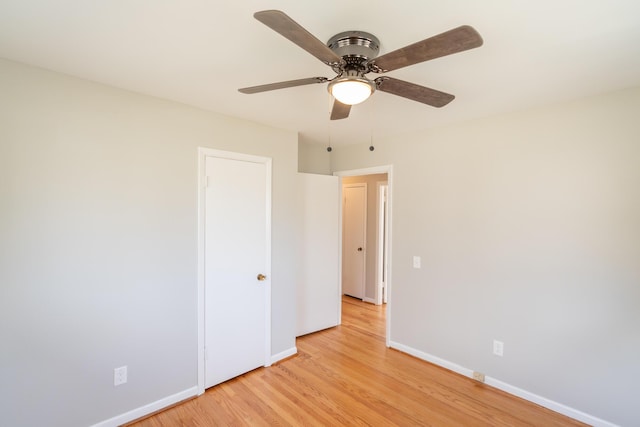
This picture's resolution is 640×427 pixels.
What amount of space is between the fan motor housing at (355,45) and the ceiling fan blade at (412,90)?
0.45 ft

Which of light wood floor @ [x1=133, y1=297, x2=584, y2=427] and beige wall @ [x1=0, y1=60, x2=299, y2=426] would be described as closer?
beige wall @ [x1=0, y1=60, x2=299, y2=426]

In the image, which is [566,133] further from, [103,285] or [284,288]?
[103,285]

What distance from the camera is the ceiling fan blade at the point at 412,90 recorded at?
1.48 meters

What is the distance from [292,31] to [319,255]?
296 centimetres

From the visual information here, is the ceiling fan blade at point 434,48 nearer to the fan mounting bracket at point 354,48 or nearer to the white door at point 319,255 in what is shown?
the fan mounting bracket at point 354,48

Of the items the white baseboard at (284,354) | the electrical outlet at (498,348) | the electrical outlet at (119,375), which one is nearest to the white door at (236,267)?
the white baseboard at (284,354)

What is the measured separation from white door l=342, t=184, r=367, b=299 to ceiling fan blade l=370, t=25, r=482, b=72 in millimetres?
3831

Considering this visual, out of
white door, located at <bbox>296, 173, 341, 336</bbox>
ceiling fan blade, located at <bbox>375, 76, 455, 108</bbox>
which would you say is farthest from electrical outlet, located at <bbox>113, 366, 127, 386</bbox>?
ceiling fan blade, located at <bbox>375, 76, 455, 108</bbox>

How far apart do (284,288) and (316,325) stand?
3.09 ft

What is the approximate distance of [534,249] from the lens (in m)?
2.42

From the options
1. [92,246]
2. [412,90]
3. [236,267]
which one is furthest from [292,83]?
[236,267]

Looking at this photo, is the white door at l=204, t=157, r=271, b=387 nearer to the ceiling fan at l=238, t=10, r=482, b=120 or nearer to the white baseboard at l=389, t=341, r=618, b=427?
the ceiling fan at l=238, t=10, r=482, b=120

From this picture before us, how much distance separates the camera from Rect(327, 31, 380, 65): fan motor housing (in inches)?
54.8

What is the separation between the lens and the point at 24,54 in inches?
65.9
